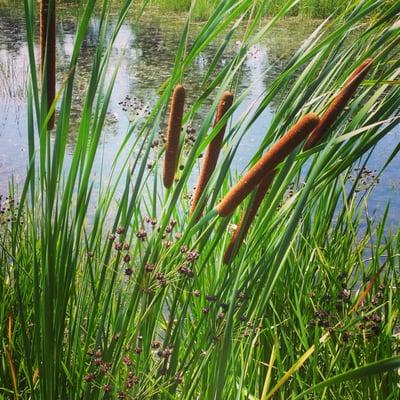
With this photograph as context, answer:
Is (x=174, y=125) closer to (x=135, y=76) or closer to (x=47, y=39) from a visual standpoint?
(x=47, y=39)

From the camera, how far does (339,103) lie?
876 millimetres

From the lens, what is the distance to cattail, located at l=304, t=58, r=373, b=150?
87 cm

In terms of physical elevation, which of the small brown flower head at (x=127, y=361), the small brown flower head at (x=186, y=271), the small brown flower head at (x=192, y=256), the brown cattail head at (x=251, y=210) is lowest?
the small brown flower head at (x=127, y=361)

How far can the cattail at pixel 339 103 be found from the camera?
870mm

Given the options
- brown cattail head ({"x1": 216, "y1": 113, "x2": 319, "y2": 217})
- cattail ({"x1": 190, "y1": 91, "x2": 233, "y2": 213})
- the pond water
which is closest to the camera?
brown cattail head ({"x1": 216, "y1": 113, "x2": 319, "y2": 217})

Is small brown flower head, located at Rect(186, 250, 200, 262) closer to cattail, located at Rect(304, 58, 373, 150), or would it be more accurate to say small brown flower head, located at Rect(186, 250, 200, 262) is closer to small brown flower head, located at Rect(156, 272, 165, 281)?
small brown flower head, located at Rect(156, 272, 165, 281)

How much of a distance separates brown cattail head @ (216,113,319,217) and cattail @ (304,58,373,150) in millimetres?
120

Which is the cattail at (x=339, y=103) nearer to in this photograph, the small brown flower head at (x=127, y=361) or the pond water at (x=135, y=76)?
the small brown flower head at (x=127, y=361)

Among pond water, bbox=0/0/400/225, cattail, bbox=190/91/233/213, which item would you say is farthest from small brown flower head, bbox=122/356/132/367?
pond water, bbox=0/0/400/225

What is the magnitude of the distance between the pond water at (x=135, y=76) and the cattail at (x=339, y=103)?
1.32m

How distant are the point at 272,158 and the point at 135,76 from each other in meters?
7.11

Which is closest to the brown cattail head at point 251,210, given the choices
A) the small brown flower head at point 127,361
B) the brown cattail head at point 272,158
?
the brown cattail head at point 272,158

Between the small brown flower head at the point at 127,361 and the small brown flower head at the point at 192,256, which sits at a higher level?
the small brown flower head at the point at 192,256

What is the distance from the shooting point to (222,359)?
33.9 inches
